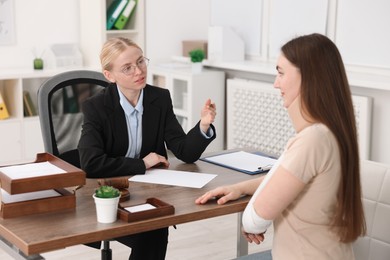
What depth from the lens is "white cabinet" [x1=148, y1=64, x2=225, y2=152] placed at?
17.1ft

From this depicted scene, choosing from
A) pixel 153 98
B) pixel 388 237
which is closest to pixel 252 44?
pixel 153 98

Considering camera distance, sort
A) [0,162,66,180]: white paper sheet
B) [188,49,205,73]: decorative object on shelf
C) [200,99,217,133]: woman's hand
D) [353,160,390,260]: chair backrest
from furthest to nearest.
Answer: [188,49,205,73]: decorative object on shelf
[200,99,217,133]: woman's hand
[353,160,390,260]: chair backrest
[0,162,66,180]: white paper sheet

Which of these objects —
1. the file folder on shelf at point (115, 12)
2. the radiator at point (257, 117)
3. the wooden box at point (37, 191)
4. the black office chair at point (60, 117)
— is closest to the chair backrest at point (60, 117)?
the black office chair at point (60, 117)

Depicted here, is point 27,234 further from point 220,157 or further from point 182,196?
point 220,157

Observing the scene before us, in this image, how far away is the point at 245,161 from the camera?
2.62 meters

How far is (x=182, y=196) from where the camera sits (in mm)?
2143

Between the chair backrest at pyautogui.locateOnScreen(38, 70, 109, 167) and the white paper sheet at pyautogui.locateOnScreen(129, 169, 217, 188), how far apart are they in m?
0.61

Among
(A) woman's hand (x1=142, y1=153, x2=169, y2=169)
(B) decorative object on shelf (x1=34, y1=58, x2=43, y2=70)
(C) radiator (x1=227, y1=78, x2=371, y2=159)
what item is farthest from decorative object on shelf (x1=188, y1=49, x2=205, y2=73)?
(A) woman's hand (x1=142, y1=153, x2=169, y2=169)

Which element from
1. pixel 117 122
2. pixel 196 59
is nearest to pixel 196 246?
pixel 117 122

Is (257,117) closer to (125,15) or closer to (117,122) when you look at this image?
(125,15)

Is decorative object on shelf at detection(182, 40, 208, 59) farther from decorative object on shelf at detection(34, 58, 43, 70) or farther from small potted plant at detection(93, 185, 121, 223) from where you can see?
small potted plant at detection(93, 185, 121, 223)

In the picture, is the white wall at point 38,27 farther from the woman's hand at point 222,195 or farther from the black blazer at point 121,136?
the woman's hand at point 222,195

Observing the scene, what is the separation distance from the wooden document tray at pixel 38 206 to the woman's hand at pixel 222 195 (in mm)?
402

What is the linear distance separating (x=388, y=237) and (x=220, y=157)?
78cm
